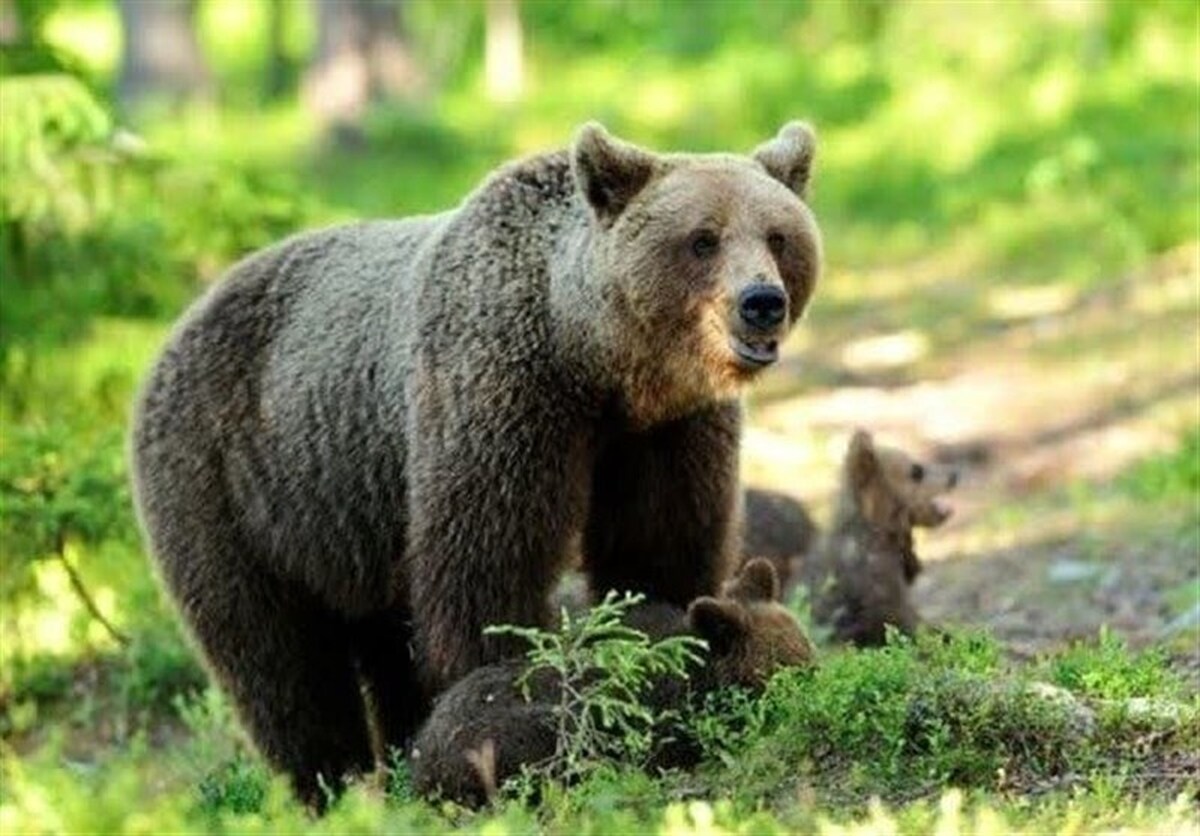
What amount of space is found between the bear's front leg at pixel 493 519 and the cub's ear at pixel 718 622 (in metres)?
0.45

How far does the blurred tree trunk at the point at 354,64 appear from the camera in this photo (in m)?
26.2

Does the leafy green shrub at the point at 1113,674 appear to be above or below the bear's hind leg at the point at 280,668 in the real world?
above

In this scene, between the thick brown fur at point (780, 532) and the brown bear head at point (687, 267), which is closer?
the brown bear head at point (687, 267)

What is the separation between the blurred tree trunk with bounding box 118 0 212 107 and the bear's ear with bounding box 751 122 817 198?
75.5ft

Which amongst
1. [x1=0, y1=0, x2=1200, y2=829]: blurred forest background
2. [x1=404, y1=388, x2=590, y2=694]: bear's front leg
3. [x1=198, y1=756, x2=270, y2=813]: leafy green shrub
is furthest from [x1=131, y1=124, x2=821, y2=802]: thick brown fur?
[x1=0, y1=0, x2=1200, y2=829]: blurred forest background

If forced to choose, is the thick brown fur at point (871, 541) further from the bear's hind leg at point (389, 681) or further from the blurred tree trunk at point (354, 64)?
the blurred tree trunk at point (354, 64)

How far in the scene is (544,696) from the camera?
7.73 m

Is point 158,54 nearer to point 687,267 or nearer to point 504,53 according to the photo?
point 504,53

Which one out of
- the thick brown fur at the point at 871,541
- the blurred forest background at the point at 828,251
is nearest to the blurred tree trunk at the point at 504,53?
the blurred forest background at the point at 828,251

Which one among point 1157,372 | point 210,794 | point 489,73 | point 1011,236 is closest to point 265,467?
point 210,794

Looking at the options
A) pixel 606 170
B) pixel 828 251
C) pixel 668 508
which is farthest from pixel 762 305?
pixel 828 251

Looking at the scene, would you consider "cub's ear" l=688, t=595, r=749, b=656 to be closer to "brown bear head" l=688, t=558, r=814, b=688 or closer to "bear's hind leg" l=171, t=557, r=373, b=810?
"brown bear head" l=688, t=558, r=814, b=688

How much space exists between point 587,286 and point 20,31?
784 centimetres

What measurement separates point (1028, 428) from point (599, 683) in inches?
322
